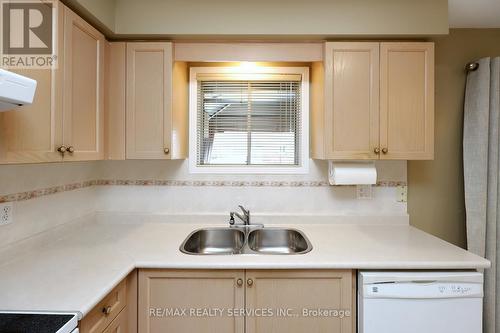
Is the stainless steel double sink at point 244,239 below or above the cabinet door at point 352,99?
below

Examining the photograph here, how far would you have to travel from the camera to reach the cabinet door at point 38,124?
1.09m

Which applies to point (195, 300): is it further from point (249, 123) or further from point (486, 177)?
point (486, 177)

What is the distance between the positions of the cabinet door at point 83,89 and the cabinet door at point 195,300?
79 cm

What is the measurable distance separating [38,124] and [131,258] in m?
0.74

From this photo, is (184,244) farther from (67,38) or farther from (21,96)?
(67,38)

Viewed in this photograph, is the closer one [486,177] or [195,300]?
[195,300]

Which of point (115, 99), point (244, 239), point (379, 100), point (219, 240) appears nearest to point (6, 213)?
point (115, 99)

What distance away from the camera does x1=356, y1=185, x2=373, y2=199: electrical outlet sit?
2.21 m

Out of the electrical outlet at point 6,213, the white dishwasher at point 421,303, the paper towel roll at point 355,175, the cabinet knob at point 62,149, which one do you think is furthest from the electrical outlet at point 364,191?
the electrical outlet at point 6,213

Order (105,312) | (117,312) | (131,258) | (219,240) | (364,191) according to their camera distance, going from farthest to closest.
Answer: (364,191) → (219,240) → (131,258) → (117,312) → (105,312)

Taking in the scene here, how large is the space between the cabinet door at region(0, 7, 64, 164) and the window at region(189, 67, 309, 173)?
1030 millimetres

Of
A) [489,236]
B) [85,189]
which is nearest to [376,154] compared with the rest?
[489,236]

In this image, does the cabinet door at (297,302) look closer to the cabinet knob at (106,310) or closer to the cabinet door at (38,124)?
the cabinet knob at (106,310)

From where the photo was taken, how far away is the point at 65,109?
56.3 inches
